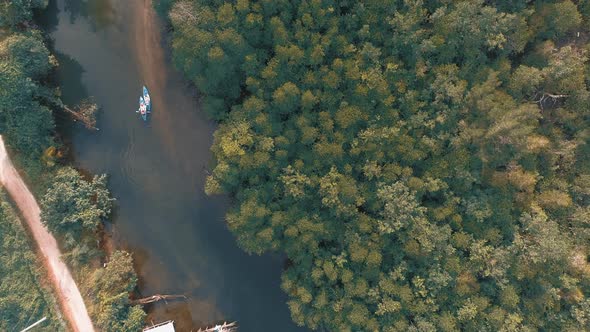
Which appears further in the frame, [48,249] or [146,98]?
[146,98]

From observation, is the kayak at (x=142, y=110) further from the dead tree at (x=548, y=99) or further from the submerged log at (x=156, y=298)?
the dead tree at (x=548, y=99)

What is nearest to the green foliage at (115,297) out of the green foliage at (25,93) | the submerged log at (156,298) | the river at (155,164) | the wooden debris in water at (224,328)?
the submerged log at (156,298)

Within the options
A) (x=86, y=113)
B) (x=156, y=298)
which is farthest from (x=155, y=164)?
(x=156, y=298)

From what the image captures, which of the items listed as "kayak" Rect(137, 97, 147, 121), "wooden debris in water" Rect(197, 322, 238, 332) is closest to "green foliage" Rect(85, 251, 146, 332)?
"wooden debris in water" Rect(197, 322, 238, 332)

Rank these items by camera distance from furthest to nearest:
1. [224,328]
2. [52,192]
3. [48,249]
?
1. [224,328]
2. [48,249]
3. [52,192]

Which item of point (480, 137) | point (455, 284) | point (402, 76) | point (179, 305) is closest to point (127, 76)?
point (179, 305)

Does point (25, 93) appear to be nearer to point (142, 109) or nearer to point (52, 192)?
point (52, 192)

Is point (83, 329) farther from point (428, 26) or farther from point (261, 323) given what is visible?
point (428, 26)
